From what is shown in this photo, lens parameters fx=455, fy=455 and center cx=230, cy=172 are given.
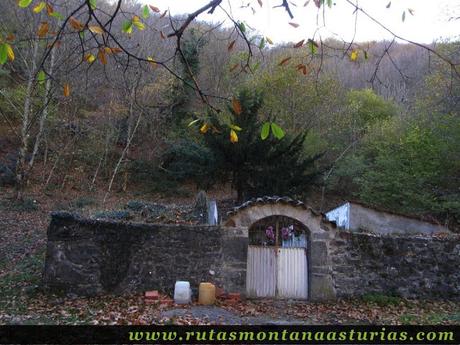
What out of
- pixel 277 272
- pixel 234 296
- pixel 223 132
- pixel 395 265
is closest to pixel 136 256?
pixel 234 296

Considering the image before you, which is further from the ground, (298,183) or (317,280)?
(298,183)

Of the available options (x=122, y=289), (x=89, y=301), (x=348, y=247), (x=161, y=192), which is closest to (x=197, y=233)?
(x=122, y=289)

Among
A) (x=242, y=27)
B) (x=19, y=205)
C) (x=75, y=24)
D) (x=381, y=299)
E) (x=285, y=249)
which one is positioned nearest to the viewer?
(x=75, y=24)

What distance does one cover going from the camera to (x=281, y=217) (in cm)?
1035

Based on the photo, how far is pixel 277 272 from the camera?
1026 cm

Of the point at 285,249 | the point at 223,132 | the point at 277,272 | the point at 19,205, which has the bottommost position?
the point at 277,272

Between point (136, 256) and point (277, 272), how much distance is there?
3.15 metres

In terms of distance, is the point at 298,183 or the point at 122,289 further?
the point at 298,183

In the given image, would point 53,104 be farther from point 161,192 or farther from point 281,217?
point 281,217

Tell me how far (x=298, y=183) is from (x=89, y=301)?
37.1 feet

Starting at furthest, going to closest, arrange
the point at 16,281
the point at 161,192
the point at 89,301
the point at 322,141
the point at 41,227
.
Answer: the point at 322,141, the point at 161,192, the point at 41,227, the point at 16,281, the point at 89,301

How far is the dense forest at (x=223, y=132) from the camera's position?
18.0 meters

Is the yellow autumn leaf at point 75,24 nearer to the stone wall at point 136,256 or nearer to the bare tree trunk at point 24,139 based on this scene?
the stone wall at point 136,256

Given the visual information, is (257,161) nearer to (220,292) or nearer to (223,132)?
(223,132)
